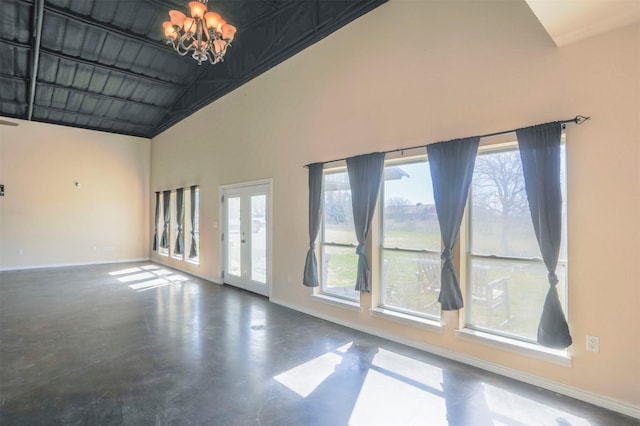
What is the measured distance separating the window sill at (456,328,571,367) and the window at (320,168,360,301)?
1511 millimetres

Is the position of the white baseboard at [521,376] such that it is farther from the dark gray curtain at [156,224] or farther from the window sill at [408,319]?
the dark gray curtain at [156,224]

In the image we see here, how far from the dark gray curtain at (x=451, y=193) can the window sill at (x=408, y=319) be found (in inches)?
11.7

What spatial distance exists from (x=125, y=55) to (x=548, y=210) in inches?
317

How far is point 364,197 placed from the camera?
3.94 m

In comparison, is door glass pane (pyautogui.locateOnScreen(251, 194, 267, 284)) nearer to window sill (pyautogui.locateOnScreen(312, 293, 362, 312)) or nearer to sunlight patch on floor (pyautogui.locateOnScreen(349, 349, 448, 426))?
window sill (pyautogui.locateOnScreen(312, 293, 362, 312))

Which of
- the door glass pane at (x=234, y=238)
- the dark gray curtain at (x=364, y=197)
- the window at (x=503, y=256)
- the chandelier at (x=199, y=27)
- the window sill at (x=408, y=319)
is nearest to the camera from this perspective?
the window at (x=503, y=256)

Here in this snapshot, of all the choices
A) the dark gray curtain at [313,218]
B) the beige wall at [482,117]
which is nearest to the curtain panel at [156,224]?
the beige wall at [482,117]

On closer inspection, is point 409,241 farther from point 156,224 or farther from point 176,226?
point 156,224

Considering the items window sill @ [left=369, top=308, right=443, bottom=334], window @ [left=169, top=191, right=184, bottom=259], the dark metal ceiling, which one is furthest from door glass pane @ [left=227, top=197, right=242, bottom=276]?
window sill @ [left=369, top=308, right=443, bottom=334]

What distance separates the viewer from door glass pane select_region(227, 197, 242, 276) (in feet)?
21.0

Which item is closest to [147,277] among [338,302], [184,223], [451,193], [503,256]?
[184,223]

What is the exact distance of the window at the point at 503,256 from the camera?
281cm

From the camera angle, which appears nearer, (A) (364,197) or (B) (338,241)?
(A) (364,197)

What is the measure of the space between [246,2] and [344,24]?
215cm
